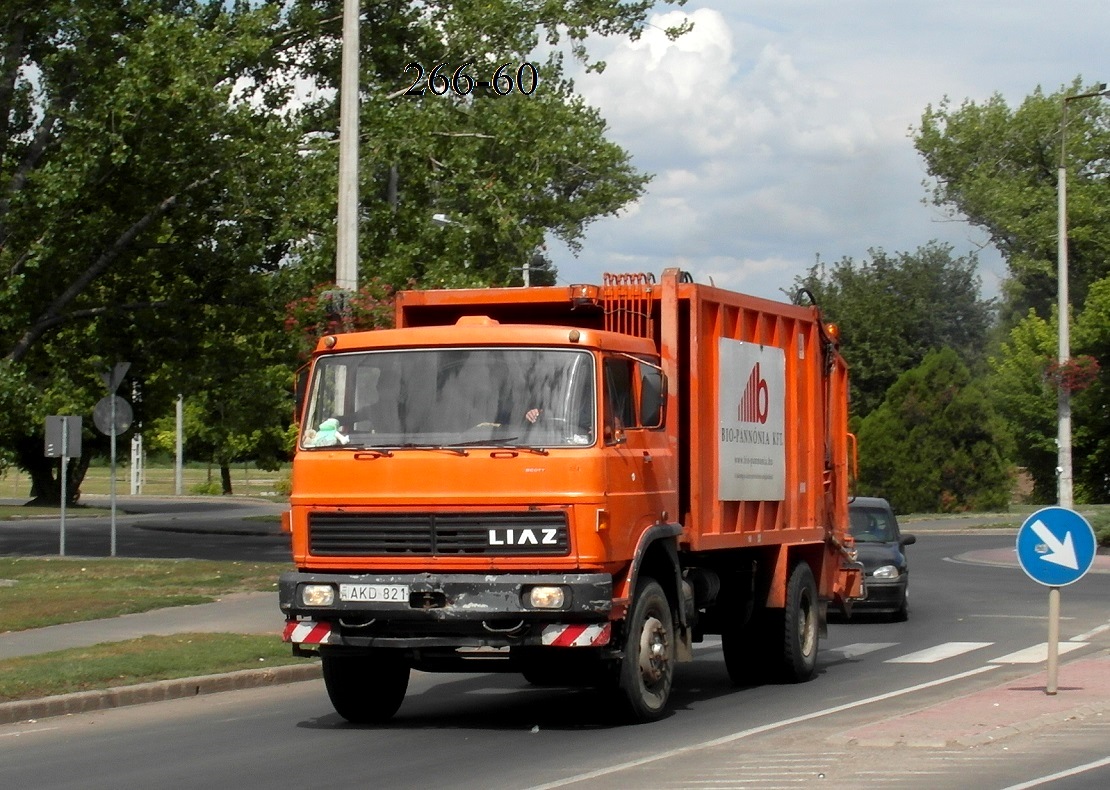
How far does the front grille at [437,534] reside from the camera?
11.0 m

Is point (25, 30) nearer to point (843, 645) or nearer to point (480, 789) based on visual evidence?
point (843, 645)

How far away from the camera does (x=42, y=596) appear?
69.2 ft

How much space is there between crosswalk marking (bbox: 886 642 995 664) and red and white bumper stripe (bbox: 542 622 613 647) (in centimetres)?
615

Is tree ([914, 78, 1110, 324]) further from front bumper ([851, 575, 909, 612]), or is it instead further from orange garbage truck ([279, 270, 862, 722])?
orange garbage truck ([279, 270, 862, 722])

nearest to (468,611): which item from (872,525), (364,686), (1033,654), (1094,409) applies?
(364,686)

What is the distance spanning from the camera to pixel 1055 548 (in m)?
12.5

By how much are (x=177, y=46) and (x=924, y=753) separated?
1997 centimetres

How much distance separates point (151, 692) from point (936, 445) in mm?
44235

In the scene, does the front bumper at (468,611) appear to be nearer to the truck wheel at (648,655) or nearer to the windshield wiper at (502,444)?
the truck wheel at (648,655)

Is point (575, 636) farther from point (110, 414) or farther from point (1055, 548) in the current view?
point (110, 414)

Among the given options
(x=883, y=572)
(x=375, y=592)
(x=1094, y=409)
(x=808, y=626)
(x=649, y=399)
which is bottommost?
(x=808, y=626)

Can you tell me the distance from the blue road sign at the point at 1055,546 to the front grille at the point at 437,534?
12.2 ft

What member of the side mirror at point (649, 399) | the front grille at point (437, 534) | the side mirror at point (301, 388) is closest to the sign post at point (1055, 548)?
the side mirror at point (649, 399)

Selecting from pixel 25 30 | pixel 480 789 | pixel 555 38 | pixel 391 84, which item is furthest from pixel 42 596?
pixel 555 38
